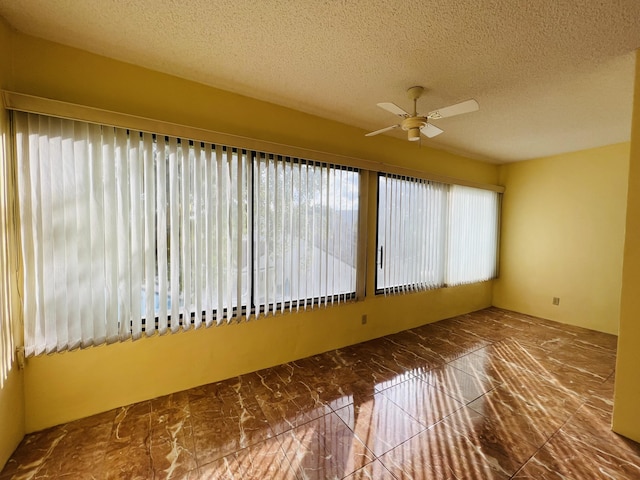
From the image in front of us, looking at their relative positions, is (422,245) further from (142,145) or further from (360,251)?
(142,145)

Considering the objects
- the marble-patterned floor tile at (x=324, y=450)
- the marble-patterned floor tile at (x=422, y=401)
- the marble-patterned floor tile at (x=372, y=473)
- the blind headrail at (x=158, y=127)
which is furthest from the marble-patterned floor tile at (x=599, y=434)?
the blind headrail at (x=158, y=127)

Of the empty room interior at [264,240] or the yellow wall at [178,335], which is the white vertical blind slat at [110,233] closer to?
the empty room interior at [264,240]

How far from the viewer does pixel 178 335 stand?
7.61 ft

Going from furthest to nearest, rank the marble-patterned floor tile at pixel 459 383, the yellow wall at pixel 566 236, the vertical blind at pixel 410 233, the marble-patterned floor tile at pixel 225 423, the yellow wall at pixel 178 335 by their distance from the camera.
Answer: the yellow wall at pixel 566 236, the vertical blind at pixel 410 233, the marble-patterned floor tile at pixel 459 383, the yellow wall at pixel 178 335, the marble-patterned floor tile at pixel 225 423

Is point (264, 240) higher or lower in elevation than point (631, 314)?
higher

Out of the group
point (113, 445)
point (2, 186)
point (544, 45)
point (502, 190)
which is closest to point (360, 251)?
point (544, 45)

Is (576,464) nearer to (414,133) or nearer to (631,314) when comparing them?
(631,314)

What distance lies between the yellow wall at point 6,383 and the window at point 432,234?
319 centimetres

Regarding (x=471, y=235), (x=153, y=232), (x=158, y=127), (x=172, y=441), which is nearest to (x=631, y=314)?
(x=471, y=235)

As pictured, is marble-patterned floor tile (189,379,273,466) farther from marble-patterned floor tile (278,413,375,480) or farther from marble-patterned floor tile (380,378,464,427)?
marble-patterned floor tile (380,378,464,427)

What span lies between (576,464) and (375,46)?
297 cm

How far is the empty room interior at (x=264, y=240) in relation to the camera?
5.39 ft

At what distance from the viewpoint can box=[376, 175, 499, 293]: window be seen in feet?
11.4

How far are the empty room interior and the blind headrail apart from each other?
0.01 m
